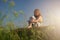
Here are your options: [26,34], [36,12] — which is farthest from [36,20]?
[26,34]

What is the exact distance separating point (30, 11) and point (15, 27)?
231mm

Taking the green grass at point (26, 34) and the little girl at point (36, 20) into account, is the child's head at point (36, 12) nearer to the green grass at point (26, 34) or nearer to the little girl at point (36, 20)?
the little girl at point (36, 20)

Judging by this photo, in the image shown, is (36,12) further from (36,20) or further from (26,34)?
(26,34)

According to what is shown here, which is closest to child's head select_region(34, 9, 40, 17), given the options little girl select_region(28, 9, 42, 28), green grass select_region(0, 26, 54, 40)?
little girl select_region(28, 9, 42, 28)

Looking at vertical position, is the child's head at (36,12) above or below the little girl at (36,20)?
above

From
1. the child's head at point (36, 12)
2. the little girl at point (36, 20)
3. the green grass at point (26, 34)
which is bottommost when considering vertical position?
the green grass at point (26, 34)

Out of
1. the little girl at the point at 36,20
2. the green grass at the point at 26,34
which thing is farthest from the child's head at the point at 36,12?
the green grass at the point at 26,34

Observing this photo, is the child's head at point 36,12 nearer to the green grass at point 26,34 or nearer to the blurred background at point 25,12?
the blurred background at point 25,12

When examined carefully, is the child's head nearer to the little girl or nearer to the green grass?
the little girl

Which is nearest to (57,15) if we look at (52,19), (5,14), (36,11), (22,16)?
(52,19)

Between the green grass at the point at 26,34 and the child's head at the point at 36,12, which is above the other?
the child's head at the point at 36,12

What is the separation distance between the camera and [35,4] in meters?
2.11

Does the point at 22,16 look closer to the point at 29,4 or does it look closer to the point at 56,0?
the point at 29,4

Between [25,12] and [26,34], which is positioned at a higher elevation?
[25,12]
